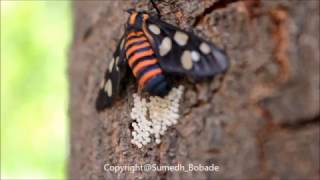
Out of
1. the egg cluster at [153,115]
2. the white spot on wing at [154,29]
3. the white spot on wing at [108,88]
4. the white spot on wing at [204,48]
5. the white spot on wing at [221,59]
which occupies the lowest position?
the egg cluster at [153,115]

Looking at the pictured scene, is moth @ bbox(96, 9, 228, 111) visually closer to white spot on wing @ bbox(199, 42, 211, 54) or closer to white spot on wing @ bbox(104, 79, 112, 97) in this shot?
white spot on wing @ bbox(199, 42, 211, 54)

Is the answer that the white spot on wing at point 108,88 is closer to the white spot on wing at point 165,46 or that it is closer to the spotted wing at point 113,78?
the spotted wing at point 113,78

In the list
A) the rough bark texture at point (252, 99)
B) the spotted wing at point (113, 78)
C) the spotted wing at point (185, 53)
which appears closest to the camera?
the rough bark texture at point (252, 99)

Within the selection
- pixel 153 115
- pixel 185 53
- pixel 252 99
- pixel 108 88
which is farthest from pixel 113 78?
pixel 252 99

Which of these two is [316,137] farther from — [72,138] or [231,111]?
[72,138]

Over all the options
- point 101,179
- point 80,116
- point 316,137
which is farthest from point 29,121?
point 316,137

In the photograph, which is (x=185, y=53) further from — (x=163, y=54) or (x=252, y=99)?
(x=252, y=99)

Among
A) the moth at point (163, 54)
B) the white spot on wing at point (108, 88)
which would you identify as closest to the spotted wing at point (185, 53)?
the moth at point (163, 54)
